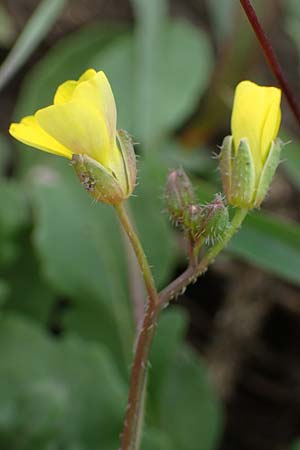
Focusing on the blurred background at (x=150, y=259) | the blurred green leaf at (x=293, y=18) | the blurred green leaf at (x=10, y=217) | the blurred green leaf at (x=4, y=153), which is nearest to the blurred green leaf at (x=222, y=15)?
the blurred background at (x=150, y=259)

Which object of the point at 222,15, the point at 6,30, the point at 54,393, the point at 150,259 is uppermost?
the point at 222,15

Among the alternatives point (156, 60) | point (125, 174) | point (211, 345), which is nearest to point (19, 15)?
point (156, 60)

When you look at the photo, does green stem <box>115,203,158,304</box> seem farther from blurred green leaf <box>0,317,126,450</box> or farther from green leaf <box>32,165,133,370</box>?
green leaf <box>32,165,133,370</box>

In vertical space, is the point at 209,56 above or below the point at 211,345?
above

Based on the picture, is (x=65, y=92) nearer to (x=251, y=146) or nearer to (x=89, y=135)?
(x=89, y=135)

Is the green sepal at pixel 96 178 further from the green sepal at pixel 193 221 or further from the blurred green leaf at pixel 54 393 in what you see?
the blurred green leaf at pixel 54 393

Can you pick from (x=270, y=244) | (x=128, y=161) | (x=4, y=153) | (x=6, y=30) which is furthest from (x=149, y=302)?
(x=6, y=30)

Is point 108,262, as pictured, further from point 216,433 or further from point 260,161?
point 260,161
